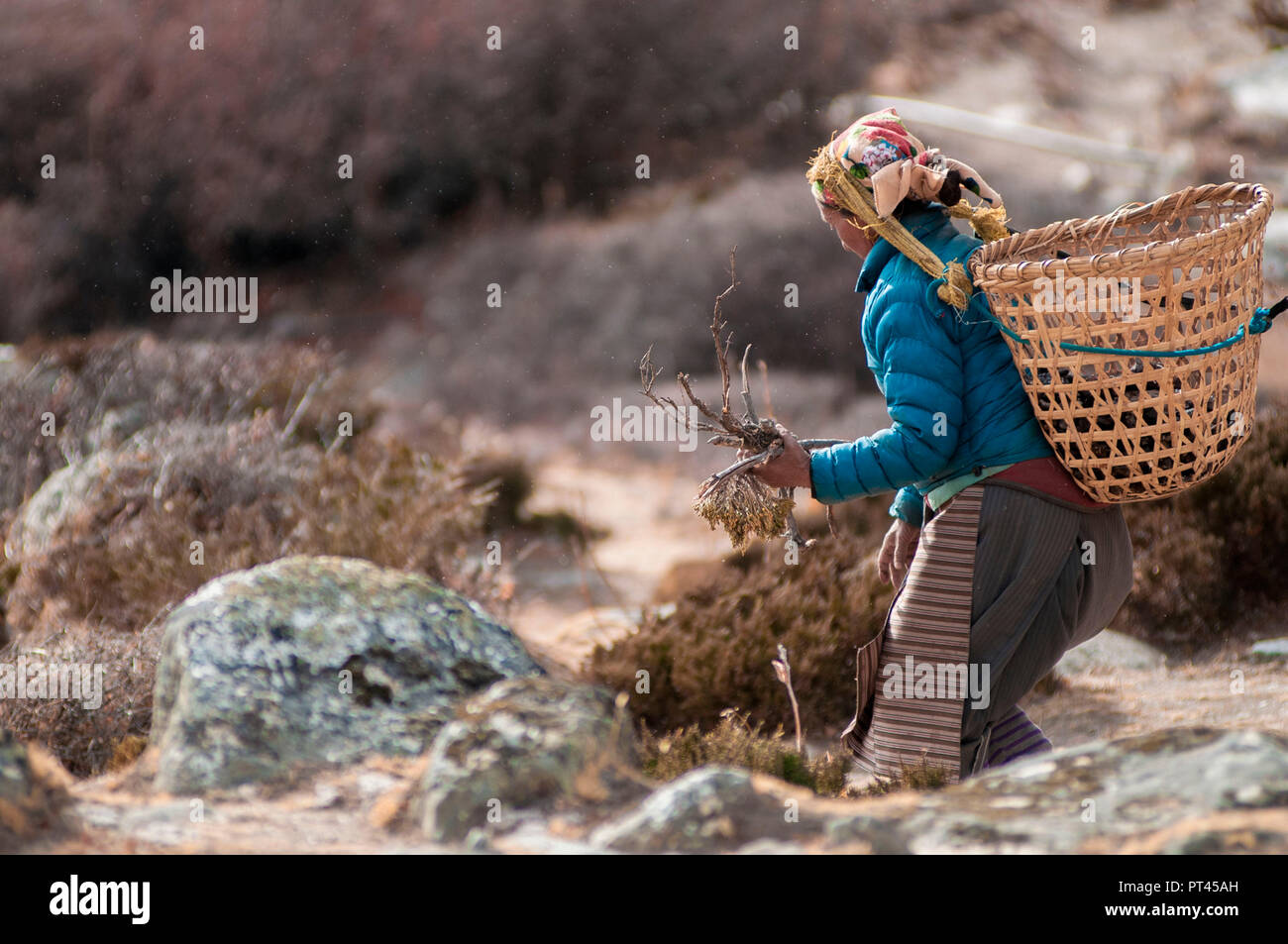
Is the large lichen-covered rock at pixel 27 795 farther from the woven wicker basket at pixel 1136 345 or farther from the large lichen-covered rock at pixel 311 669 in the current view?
the woven wicker basket at pixel 1136 345

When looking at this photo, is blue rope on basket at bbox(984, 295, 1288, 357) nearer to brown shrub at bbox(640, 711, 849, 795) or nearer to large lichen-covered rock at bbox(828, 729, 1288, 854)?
large lichen-covered rock at bbox(828, 729, 1288, 854)

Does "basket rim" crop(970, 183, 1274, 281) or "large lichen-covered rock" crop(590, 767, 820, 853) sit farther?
"basket rim" crop(970, 183, 1274, 281)

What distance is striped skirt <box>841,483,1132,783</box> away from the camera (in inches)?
106

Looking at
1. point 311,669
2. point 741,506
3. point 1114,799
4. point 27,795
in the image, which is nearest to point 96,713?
point 311,669

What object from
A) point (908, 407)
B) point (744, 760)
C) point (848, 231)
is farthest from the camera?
point (744, 760)

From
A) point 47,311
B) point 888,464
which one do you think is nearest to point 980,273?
point 888,464

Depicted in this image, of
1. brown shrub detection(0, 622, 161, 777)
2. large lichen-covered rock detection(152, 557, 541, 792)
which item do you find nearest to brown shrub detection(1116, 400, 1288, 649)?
large lichen-covered rock detection(152, 557, 541, 792)

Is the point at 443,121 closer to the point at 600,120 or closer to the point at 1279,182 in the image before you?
the point at 600,120

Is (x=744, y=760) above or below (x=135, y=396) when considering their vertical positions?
below

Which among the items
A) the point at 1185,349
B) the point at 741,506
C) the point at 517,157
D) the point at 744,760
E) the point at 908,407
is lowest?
the point at 744,760

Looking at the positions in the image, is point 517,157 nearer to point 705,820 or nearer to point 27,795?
point 27,795

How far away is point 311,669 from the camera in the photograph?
2941 millimetres

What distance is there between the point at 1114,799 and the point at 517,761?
103 cm

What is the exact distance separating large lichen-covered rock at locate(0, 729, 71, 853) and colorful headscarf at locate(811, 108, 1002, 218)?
6.35 feet
